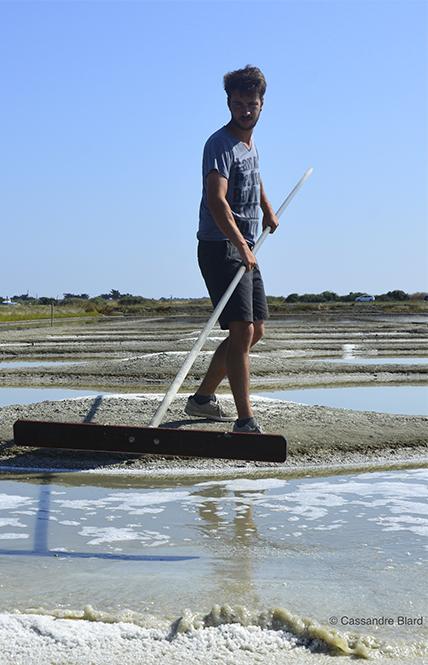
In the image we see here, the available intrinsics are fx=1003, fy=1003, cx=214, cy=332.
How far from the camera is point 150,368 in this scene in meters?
12.2

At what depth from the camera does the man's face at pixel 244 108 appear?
5816mm

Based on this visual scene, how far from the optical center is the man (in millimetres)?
5590

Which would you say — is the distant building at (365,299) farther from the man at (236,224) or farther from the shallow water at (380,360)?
the man at (236,224)

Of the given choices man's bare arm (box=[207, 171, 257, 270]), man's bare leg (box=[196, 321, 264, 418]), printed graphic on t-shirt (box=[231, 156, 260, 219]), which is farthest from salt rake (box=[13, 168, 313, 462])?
printed graphic on t-shirt (box=[231, 156, 260, 219])

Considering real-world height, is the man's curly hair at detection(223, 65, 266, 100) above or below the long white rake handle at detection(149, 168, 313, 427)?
above

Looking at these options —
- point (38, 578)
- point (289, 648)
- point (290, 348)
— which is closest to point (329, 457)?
point (38, 578)

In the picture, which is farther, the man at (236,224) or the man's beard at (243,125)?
the man's beard at (243,125)

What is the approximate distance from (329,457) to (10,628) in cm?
335

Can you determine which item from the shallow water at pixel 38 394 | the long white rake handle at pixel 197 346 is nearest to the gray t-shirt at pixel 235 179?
the long white rake handle at pixel 197 346

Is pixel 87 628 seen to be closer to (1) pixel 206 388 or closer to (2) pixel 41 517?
(2) pixel 41 517

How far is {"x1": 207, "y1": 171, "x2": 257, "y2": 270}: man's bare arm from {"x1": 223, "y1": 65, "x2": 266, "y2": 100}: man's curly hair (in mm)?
572

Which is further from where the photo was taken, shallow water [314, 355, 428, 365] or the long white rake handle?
shallow water [314, 355, 428, 365]

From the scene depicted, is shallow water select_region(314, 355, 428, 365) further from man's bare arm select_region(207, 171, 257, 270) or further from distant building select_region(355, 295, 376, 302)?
distant building select_region(355, 295, 376, 302)

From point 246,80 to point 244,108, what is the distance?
0.16m
